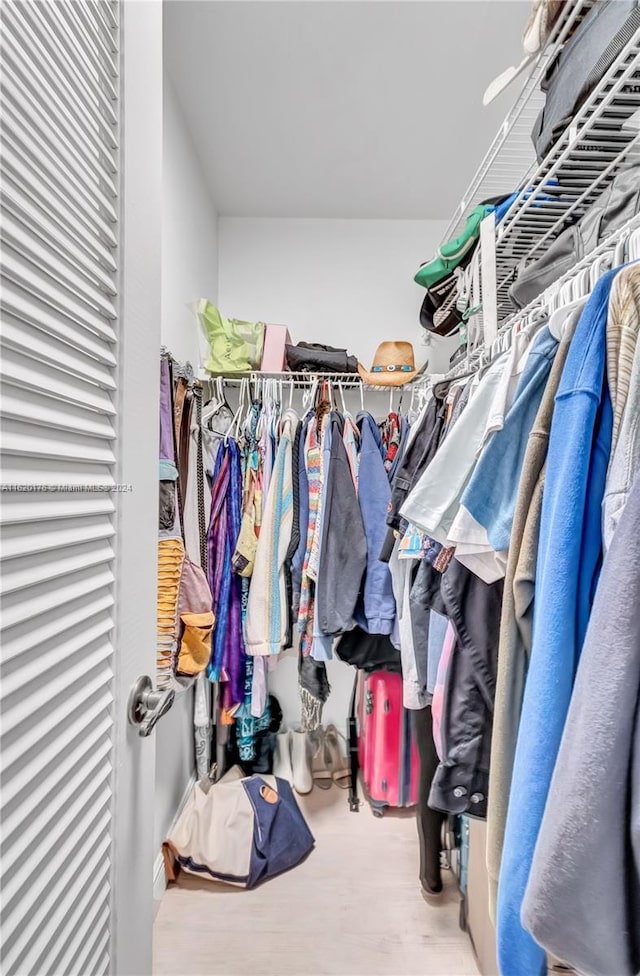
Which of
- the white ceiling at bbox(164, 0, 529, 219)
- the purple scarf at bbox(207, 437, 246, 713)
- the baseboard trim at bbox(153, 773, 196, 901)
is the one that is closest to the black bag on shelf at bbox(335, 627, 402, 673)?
the purple scarf at bbox(207, 437, 246, 713)

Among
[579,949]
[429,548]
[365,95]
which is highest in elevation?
[365,95]

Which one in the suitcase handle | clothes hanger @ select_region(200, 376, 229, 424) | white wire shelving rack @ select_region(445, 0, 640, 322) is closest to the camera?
white wire shelving rack @ select_region(445, 0, 640, 322)

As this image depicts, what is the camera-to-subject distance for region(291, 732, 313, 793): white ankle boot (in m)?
1.71

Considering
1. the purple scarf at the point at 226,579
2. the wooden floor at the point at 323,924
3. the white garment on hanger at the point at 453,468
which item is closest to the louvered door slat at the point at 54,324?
the white garment on hanger at the point at 453,468

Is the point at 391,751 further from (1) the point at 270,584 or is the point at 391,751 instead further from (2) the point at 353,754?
(1) the point at 270,584

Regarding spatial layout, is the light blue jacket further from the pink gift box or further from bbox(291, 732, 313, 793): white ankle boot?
bbox(291, 732, 313, 793): white ankle boot

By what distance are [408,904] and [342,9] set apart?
104 inches

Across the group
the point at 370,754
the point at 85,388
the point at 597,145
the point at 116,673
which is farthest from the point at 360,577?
the point at 597,145

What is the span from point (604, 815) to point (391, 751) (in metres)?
1.50

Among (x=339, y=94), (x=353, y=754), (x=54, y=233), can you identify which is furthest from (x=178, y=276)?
(x=353, y=754)

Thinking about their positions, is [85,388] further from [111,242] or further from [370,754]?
[370,754]

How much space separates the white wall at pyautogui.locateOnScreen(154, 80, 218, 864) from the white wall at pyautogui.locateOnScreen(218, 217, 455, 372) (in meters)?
0.23

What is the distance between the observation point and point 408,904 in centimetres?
125

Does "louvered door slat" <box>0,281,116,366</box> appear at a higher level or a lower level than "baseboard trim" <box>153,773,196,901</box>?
higher
